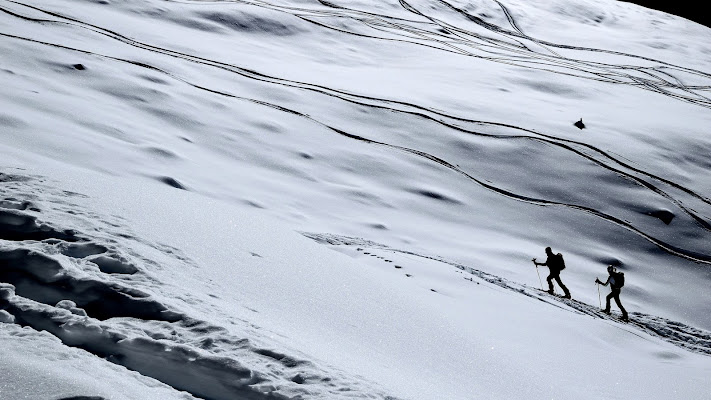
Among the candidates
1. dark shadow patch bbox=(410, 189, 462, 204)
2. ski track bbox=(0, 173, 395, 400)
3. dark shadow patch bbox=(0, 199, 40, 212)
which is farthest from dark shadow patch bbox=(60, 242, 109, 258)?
dark shadow patch bbox=(410, 189, 462, 204)

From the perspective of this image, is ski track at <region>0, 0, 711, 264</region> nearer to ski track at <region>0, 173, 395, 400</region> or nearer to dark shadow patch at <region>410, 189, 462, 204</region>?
dark shadow patch at <region>410, 189, 462, 204</region>

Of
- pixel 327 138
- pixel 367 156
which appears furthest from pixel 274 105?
pixel 367 156

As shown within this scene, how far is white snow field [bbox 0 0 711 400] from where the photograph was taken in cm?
183

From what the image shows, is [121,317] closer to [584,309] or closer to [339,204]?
[584,309]

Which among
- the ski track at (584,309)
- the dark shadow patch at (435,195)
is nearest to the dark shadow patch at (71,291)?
the ski track at (584,309)

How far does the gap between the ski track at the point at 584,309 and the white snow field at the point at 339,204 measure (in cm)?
3

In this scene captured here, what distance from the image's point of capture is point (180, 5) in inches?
391

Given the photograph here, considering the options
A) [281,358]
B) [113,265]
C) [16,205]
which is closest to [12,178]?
[16,205]

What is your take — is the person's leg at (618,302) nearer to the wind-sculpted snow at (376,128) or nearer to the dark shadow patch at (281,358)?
the wind-sculpted snow at (376,128)

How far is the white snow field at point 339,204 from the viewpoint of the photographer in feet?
6.00

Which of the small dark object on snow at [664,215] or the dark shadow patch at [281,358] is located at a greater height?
the dark shadow patch at [281,358]

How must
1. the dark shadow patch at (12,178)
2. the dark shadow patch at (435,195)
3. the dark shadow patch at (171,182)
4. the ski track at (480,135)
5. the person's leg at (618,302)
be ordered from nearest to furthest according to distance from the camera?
the dark shadow patch at (12,178) < the dark shadow patch at (171,182) < the person's leg at (618,302) < the dark shadow patch at (435,195) < the ski track at (480,135)

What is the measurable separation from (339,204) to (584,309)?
6.21 ft

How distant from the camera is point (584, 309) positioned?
14.2 feet
